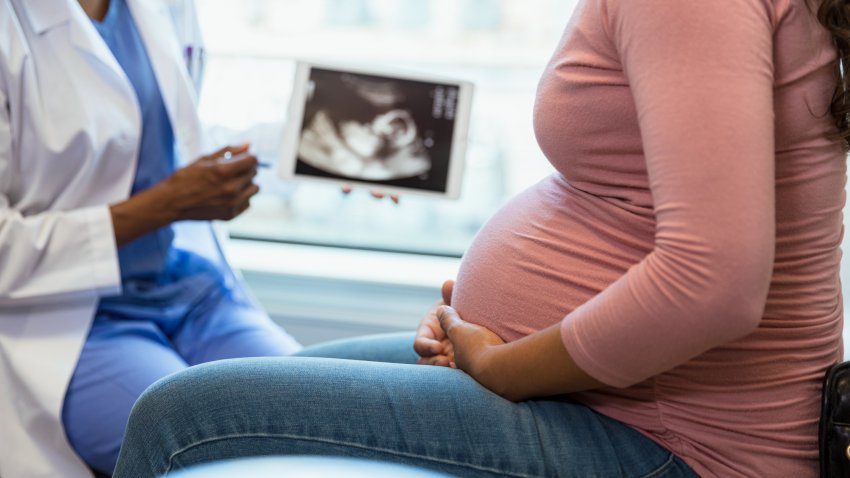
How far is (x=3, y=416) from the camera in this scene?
114 centimetres

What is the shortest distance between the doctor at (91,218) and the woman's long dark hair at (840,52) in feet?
2.62

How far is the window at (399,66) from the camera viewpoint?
1.72m

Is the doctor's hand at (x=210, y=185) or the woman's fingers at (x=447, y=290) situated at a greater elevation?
the doctor's hand at (x=210, y=185)

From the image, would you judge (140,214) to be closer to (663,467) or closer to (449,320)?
(449,320)

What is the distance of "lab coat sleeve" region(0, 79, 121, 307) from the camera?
1.13 metres

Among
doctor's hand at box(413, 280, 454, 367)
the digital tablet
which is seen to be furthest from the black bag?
the digital tablet

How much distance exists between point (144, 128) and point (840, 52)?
0.97 meters

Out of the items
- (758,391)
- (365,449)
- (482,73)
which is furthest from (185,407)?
(482,73)

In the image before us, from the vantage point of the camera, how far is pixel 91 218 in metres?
1.17

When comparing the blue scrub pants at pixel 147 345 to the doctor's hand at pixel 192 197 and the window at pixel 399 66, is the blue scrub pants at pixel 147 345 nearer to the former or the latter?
the doctor's hand at pixel 192 197

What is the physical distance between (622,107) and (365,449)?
1.11 ft

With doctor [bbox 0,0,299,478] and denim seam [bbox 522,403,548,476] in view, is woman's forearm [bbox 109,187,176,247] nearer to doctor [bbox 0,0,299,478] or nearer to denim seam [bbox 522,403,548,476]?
doctor [bbox 0,0,299,478]

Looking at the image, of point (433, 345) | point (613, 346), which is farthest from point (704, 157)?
point (433, 345)

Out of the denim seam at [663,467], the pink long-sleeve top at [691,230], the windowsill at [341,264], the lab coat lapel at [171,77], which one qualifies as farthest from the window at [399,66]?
the denim seam at [663,467]
